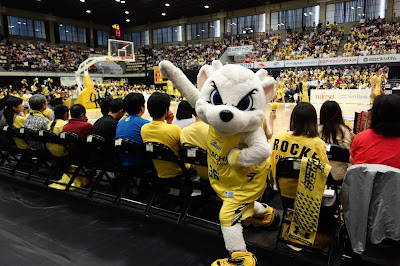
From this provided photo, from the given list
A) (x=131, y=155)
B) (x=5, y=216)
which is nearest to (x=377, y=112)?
(x=131, y=155)

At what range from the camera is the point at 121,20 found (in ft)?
108

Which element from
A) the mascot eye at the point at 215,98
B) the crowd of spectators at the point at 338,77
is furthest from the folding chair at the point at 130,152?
the crowd of spectators at the point at 338,77

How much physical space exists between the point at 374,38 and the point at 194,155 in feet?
71.3

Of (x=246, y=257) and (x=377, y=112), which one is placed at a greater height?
(x=377, y=112)

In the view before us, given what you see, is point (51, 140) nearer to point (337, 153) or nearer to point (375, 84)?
point (337, 153)

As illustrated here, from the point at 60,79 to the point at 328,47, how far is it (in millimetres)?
22048

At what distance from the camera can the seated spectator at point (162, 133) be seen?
8.71 ft

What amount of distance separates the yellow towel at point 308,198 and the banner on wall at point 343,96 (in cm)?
1362

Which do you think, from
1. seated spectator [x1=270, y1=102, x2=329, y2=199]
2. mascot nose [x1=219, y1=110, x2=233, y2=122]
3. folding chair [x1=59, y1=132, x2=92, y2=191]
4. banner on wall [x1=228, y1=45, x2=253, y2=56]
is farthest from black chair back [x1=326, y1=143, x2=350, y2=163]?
banner on wall [x1=228, y1=45, x2=253, y2=56]

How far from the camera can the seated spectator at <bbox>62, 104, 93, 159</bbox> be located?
340 centimetres

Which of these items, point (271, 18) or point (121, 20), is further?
point (121, 20)

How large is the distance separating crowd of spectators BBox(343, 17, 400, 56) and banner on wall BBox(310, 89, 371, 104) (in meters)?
5.38

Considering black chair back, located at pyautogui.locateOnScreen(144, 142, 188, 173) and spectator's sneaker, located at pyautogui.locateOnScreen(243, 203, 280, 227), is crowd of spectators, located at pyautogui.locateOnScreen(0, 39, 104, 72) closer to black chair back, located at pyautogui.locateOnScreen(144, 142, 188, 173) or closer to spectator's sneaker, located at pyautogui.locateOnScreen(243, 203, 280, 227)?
black chair back, located at pyautogui.locateOnScreen(144, 142, 188, 173)

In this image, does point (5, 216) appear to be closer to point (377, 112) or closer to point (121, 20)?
point (377, 112)
